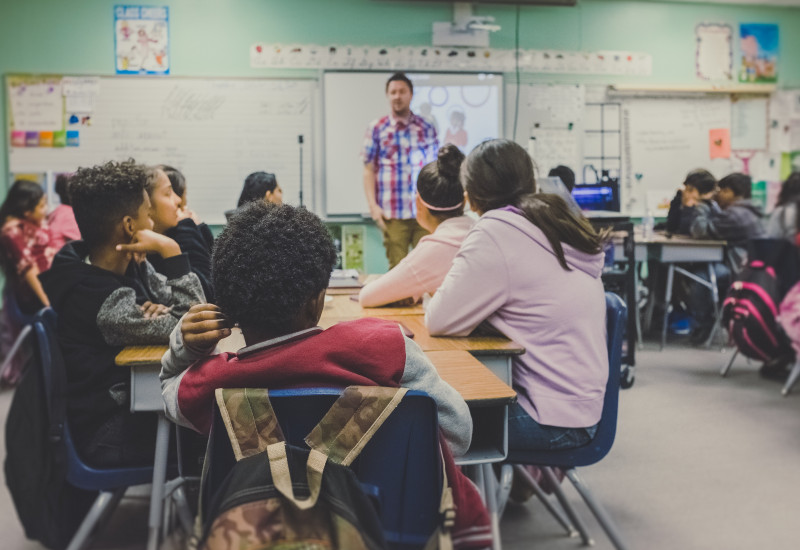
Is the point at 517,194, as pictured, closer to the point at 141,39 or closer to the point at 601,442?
the point at 601,442

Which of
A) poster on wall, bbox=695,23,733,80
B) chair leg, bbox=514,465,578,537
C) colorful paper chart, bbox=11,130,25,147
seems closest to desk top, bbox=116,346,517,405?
chair leg, bbox=514,465,578,537

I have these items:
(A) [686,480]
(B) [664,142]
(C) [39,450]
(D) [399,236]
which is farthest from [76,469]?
(B) [664,142]

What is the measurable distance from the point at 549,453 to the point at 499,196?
685 mm

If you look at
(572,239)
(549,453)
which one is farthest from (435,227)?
(549,453)

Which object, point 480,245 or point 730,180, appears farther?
point 730,180

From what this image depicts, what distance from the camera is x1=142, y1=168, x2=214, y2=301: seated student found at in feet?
8.18

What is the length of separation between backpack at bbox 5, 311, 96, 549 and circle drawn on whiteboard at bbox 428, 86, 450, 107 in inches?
180

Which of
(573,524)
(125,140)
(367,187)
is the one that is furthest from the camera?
(125,140)

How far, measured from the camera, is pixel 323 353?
1.08 m

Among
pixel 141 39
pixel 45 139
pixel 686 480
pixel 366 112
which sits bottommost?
pixel 686 480

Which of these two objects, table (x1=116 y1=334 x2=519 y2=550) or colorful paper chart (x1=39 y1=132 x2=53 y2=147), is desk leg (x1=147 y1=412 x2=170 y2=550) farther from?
colorful paper chart (x1=39 y1=132 x2=53 y2=147)

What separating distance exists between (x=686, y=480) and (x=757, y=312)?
1541 mm

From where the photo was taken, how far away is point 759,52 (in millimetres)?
6641

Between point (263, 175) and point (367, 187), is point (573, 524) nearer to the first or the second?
point (263, 175)
